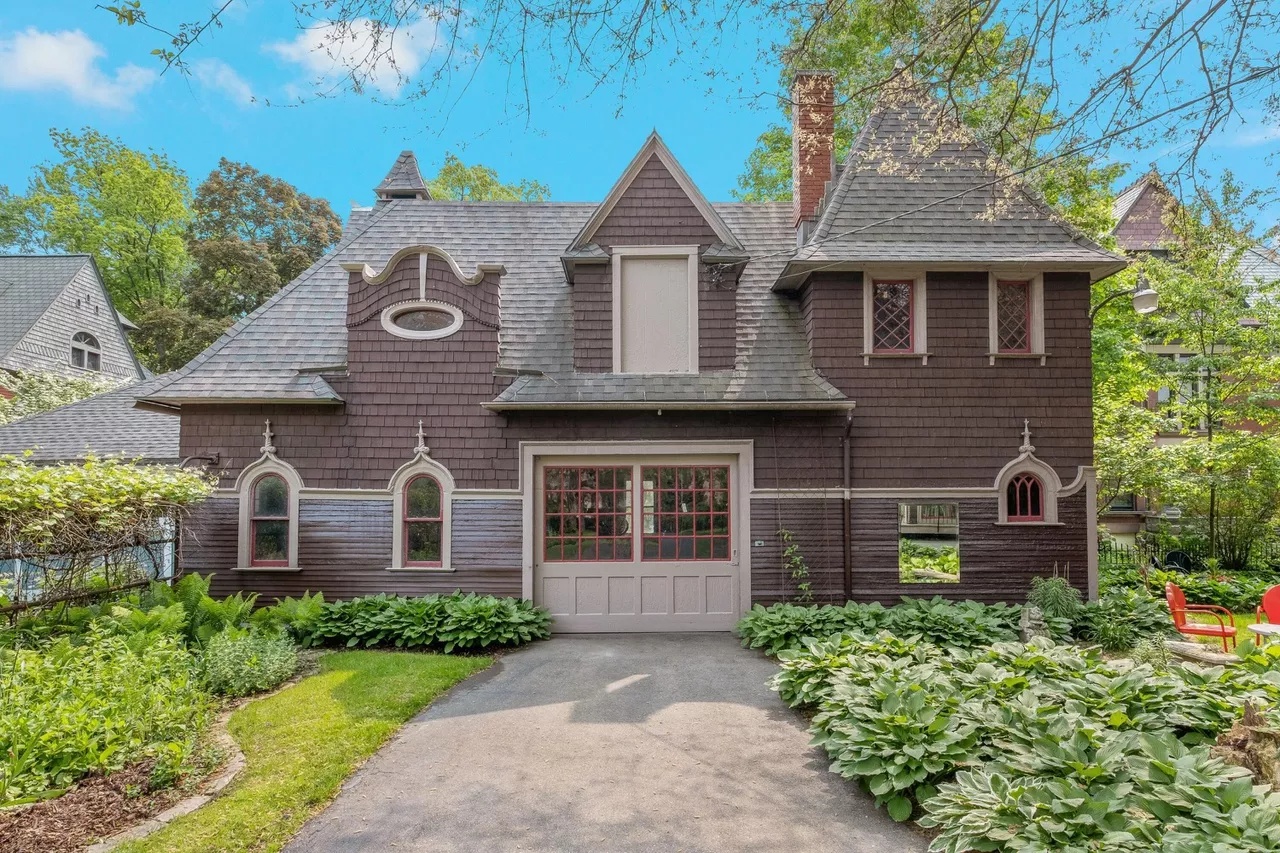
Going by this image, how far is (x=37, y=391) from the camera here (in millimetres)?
18328

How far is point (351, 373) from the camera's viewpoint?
8.77 meters

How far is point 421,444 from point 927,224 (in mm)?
7686

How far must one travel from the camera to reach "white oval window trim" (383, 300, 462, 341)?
8758 mm

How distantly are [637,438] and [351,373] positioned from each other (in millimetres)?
4030

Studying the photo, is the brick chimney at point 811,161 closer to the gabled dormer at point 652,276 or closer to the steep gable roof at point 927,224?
the steep gable roof at point 927,224

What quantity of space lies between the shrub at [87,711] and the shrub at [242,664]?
Answer: 219 millimetres

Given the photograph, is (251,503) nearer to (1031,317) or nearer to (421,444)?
(421,444)

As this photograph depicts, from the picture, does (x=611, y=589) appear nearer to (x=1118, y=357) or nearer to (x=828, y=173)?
(x=828, y=173)

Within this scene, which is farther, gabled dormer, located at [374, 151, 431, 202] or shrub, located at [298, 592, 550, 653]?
gabled dormer, located at [374, 151, 431, 202]

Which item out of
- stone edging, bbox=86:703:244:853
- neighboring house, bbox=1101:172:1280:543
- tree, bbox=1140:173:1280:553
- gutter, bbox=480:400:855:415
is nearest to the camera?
stone edging, bbox=86:703:244:853

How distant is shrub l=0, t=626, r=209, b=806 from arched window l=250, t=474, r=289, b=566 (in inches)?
111

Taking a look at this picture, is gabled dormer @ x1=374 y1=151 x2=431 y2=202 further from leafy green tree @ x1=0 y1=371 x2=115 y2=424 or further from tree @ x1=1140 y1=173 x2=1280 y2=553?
tree @ x1=1140 y1=173 x2=1280 y2=553

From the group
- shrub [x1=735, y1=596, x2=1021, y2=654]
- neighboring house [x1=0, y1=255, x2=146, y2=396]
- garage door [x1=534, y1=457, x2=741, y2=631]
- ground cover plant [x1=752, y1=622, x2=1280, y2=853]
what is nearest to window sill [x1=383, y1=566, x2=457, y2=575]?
garage door [x1=534, y1=457, x2=741, y2=631]

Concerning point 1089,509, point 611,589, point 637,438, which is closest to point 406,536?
point 611,589
